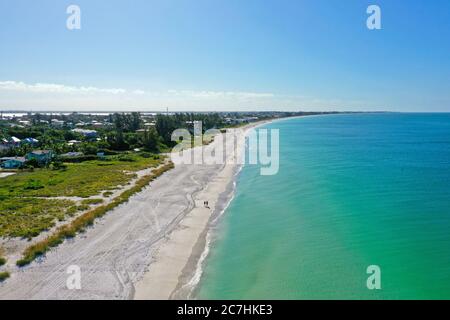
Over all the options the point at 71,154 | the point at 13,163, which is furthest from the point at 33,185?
the point at 71,154

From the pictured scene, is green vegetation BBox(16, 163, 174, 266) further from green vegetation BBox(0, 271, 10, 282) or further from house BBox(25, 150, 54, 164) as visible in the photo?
house BBox(25, 150, 54, 164)

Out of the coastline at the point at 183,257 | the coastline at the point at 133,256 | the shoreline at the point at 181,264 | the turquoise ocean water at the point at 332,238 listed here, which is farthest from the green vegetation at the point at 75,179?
the turquoise ocean water at the point at 332,238

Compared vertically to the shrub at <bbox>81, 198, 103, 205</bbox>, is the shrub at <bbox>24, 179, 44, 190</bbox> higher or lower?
higher

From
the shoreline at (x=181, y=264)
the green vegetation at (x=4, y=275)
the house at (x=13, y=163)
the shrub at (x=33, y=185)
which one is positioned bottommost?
the shoreline at (x=181, y=264)

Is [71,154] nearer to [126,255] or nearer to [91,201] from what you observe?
[91,201]

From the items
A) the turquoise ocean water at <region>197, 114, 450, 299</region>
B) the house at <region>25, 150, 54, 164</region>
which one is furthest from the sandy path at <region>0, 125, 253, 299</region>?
the house at <region>25, 150, 54, 164</region>

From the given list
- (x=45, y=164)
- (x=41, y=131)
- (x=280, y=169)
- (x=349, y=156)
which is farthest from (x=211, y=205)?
(x=41, y=131)

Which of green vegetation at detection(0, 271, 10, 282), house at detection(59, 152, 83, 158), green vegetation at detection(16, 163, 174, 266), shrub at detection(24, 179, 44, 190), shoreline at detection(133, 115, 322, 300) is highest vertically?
house at detection(59, 152, 83, 158)

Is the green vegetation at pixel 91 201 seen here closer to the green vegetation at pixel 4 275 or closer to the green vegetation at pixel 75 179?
the green vegetation at pixel 75 179
